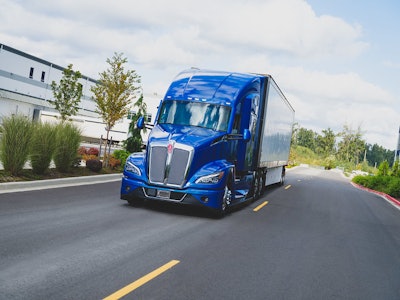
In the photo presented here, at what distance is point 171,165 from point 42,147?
514cm

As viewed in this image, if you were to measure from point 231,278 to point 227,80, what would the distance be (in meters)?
7.38

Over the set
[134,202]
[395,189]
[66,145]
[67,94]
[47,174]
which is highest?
[67,94]

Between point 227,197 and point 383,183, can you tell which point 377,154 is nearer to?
point 383,183

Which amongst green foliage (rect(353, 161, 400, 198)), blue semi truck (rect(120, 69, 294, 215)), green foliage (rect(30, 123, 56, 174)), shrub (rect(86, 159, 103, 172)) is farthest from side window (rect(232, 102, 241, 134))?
green foliage (rect(353, 161, 400, 198))

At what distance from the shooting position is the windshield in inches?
457

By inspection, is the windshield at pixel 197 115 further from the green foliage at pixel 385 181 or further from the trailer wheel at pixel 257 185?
the green foliage at pixel 385 181

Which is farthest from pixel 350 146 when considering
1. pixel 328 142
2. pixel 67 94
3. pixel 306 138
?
pixel 67 94

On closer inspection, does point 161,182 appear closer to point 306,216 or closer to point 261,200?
point 306,216

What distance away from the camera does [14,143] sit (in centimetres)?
1272

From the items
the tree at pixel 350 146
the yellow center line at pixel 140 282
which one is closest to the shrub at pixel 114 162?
the yellow center line at pixel 140 282

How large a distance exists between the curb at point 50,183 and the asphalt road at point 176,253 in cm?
60

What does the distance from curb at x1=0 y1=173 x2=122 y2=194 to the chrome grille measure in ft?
12.4

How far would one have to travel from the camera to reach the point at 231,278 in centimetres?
607

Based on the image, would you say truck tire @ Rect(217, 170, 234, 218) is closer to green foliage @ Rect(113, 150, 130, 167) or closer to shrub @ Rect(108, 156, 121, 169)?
shrub @ Rect(108, 156, 121, 169)
